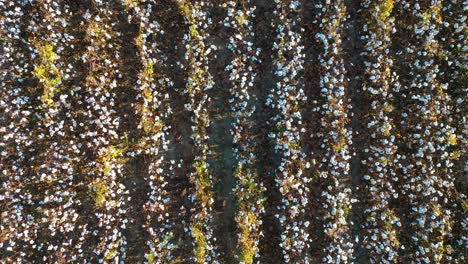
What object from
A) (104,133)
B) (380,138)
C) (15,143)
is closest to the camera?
(15,143)

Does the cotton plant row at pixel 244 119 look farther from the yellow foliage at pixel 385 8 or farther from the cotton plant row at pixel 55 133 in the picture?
the cotton plant row at pixel 55 133

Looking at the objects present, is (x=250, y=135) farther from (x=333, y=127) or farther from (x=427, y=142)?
(x=427, y=142)

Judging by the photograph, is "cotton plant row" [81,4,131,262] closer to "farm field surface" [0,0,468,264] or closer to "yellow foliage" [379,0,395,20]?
"farm field surface" [0,0,468,264]

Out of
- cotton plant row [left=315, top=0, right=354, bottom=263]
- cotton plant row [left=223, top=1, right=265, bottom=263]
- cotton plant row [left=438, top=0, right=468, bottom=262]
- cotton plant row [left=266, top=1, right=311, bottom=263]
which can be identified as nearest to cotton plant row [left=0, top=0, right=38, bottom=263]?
cotton plant row [left=223, top=1, right=265, bottom=263]

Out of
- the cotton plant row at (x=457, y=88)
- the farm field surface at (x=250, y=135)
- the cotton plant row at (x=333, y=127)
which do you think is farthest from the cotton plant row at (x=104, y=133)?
the cotton plant row at (x=457, y=88)

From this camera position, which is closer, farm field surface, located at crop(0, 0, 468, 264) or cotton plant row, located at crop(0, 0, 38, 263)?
cotton plant row, located at crop(0, 0, 38, 263)

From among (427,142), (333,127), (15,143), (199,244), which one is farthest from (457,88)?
(15,143)
